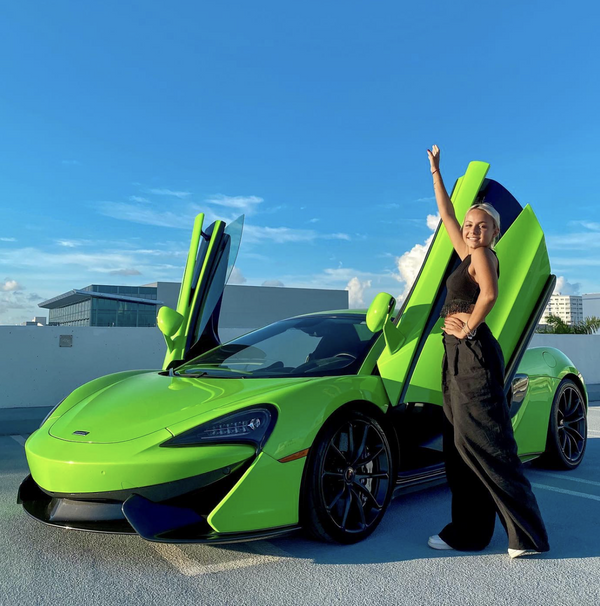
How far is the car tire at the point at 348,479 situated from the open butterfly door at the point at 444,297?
1.05ft

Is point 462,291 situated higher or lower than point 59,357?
higher

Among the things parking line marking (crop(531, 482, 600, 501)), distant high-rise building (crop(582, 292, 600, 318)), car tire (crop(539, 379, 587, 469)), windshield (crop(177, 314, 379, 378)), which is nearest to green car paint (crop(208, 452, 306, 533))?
windshield (crop(177, 314, 379, 378))

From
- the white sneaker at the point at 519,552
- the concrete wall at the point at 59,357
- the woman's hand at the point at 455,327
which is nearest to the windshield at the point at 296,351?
the woman's hand at the point at 455,327

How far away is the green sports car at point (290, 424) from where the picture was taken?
2.62 m

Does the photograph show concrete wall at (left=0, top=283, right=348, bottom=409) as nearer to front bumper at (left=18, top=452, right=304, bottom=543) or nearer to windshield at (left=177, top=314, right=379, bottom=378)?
windshield at (left=177, top=314, right=379, bottom=378)

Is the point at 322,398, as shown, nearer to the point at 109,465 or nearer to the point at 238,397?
the point at 238,397

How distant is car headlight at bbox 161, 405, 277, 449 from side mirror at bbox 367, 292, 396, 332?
33.5 inches

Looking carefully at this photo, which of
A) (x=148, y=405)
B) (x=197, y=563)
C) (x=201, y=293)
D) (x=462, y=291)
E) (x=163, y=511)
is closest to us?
(x=163, y=511)

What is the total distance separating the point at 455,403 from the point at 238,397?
3.63 feet

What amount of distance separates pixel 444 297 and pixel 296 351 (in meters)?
1.02

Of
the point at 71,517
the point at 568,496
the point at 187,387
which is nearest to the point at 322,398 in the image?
the point at 187,387

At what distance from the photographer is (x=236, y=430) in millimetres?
2762

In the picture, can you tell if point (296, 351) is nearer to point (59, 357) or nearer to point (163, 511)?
point (163, 511)

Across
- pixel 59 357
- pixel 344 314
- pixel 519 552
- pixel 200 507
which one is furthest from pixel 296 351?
pixel 59 357
